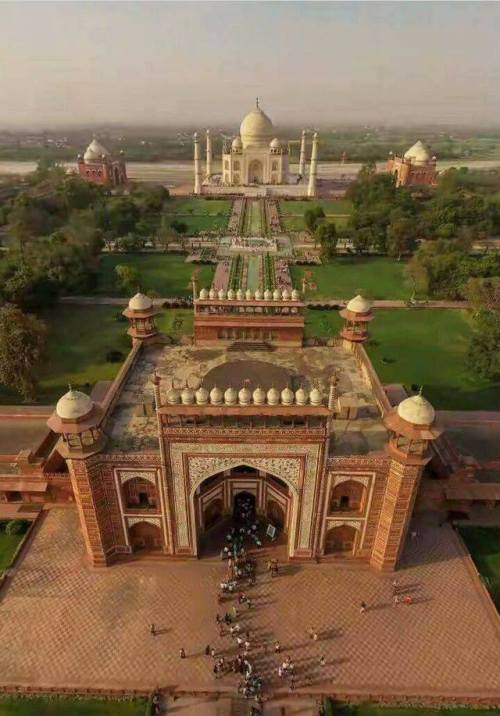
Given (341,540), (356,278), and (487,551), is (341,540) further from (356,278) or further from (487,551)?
(356,278)

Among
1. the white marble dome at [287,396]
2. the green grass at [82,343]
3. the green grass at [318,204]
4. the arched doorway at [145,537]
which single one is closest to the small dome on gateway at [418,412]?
the white marble dome at [287,396]

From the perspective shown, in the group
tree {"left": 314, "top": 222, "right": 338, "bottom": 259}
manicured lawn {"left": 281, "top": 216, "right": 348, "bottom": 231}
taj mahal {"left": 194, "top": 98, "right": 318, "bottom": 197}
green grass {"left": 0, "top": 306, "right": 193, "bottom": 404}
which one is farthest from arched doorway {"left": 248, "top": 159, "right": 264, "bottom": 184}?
green grass {"left": 0, "top": 306, "right": 193, "bottom": 404}

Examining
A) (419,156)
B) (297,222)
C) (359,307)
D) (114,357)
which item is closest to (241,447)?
(359,307)

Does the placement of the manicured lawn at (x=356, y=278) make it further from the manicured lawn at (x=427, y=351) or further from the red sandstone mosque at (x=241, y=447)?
the red sandstone mosque at (x=241, y=447)

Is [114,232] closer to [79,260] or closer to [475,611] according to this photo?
[79,260]

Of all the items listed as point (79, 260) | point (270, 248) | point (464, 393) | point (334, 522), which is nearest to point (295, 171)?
point (270, 248)

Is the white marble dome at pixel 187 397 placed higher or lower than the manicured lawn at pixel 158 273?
higher

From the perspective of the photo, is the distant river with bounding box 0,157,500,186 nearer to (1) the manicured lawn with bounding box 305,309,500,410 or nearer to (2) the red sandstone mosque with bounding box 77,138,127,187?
(2) the red sandstone mosque with bounding box 77,138,127,187
